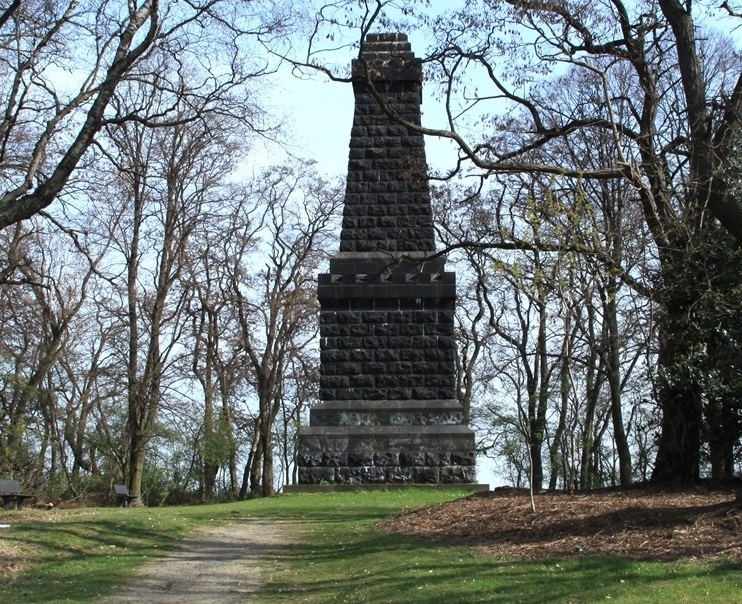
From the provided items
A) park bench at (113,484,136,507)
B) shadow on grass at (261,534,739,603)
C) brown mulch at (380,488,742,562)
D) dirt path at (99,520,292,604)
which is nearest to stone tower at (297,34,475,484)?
park bench at (113,484,136,507)

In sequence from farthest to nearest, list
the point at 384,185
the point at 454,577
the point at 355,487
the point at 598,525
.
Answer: the point at 384,185 → the point at 355,487 → the point at 598,525 → the point at 454,577

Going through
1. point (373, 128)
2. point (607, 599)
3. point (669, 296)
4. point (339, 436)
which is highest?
point (373, 128)

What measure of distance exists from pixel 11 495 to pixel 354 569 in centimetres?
1044

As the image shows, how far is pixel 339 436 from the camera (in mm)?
21047

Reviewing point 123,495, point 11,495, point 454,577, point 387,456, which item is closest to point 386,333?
point 387,456

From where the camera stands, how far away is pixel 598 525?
10.1 meters

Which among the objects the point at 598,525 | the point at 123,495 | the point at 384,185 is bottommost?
the point at 598,525

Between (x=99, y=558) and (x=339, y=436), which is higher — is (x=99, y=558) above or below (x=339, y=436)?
below

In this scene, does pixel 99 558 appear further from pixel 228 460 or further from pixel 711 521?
pixel 228 460

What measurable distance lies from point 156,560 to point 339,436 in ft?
33.0

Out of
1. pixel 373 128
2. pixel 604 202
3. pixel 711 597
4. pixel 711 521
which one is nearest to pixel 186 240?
pixel 373 128

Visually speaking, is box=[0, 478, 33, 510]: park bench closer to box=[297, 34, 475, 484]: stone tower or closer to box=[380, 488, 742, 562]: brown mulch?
box=[297, 34, 475, 484]: stone tower

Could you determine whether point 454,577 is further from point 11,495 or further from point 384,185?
point 384,185

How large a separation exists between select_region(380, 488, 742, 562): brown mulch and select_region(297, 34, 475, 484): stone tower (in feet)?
22.8
